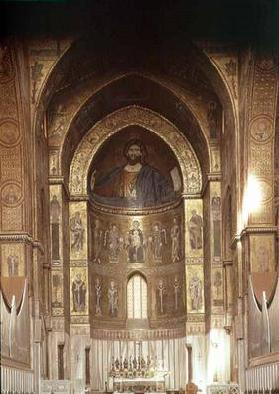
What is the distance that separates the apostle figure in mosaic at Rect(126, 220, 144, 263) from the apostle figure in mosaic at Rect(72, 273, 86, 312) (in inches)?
136

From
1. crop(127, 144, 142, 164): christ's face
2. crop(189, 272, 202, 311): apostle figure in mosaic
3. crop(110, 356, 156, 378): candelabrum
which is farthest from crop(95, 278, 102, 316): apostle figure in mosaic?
crop(127, 144, 142, 164): christ's face

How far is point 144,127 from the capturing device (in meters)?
38.2

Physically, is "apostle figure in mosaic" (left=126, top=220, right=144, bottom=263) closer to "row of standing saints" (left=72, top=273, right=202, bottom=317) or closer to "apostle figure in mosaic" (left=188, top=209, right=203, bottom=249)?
"row of standing saints" (left=72, top=273, right=202, bottom=317)

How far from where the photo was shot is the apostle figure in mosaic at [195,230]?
123 ft

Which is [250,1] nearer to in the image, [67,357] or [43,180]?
[43,180]

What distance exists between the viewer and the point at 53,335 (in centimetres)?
3475

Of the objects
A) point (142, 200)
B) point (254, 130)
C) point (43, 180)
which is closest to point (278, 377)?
point (254, 130)

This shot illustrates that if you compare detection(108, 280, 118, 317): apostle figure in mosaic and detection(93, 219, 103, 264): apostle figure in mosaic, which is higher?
detection(93, 219, 103, 264): apostle figure in mosaic

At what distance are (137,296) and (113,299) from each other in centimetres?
126

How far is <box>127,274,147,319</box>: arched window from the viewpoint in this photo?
40.2 metres

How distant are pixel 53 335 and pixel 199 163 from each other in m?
9.31

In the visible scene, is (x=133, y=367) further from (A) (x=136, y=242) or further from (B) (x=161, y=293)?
(A) (x=136, y=242)

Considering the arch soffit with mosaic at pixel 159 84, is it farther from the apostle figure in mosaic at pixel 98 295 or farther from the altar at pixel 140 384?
the altar at pixel 140 384

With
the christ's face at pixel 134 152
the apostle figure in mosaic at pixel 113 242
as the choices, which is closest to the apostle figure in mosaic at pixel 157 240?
the apostle figure in mosaic at pixel 113 242
